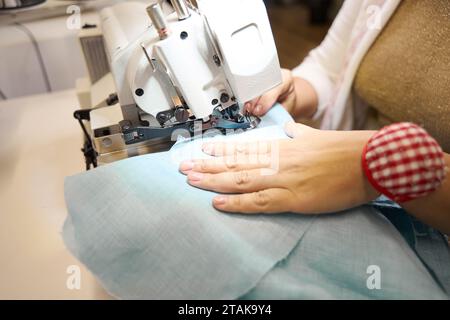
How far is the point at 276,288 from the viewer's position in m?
0.48

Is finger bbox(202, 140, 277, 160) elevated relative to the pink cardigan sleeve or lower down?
lower down

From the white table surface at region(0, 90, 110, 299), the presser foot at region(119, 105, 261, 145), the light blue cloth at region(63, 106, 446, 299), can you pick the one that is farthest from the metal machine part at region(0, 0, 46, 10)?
the light blue cloth at region(63, 106, 446, 299)

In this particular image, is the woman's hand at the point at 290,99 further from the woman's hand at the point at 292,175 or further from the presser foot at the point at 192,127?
the woman's hand at the point at 292,175

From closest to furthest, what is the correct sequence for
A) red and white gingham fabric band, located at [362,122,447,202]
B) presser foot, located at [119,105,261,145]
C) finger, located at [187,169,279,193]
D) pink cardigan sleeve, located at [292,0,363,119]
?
red and white gingham fabric band, located at [362,122,447,202] → finger, located at [187,169,279,193] → presser foot, located at [119,105,261,145] → pink cardigan sleeve, located at [292,0,363,119]

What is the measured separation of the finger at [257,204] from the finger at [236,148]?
0.34 ft

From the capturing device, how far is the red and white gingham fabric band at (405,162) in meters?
0.47

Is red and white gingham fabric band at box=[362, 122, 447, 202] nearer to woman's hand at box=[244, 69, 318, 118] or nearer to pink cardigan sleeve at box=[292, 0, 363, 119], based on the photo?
woman's hand at box=[244, 69, 318, 118]

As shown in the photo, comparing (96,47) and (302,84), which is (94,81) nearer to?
(96,47)

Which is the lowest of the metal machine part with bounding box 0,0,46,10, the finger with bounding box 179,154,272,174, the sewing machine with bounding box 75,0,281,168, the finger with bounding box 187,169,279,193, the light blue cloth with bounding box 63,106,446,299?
the light blue cloth with bounding box 63,106,446,299

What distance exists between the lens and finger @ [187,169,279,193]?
23.1 inches

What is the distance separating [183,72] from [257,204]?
255mm

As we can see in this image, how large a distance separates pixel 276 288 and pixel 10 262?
19.2 inches

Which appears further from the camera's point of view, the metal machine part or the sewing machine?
the metal machine part

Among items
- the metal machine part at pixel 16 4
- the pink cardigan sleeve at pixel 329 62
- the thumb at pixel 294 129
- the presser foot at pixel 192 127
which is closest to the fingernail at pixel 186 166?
the presser foot at pixel 192 127
